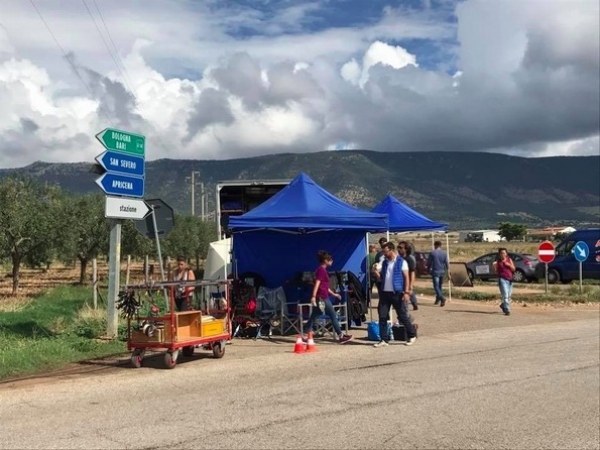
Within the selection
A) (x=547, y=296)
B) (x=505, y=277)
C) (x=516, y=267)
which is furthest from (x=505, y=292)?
(x=516, y=267)

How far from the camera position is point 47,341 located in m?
11.3

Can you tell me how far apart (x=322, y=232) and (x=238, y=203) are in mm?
5139

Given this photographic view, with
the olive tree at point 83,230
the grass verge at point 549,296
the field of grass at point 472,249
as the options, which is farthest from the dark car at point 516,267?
the olive tree at point 83,230

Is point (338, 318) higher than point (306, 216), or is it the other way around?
point (306, 216)

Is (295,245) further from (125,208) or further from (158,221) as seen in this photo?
(125,208)

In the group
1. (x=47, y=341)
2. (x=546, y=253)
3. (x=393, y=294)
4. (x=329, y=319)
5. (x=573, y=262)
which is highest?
(x=546, y=253)

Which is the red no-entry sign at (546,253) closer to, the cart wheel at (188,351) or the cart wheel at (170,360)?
the cart wheel at (188,351)

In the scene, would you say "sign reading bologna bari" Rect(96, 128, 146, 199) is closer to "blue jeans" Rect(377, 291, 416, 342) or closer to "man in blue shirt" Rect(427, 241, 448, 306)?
"blue jeans" Rect(377, 291, 416, 342)

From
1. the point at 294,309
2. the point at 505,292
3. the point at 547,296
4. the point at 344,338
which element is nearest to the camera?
the point at 344,338

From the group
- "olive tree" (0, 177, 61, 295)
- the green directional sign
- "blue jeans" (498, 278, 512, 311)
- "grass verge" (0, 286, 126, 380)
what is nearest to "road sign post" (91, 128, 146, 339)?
the green directional sign

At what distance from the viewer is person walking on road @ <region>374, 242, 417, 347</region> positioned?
38.2 feet

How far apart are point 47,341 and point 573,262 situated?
22709mm

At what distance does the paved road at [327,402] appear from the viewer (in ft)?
20.0

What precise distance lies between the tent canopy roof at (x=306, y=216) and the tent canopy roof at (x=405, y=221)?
19.0ft
